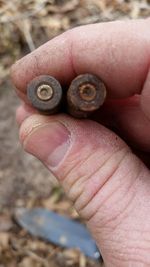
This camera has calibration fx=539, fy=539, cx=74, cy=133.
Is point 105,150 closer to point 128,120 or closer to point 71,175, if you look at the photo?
point 71,175

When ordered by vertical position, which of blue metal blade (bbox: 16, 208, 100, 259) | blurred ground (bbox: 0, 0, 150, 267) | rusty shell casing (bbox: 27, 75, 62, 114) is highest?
rusty shell casing (bbox: 27, 75, 62, 114)

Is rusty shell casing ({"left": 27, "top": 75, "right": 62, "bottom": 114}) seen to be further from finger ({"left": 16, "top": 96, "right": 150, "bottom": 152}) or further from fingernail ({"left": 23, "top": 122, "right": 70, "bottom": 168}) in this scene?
Answer: finger ({"left": 16, "top": 96, "right": 150, "bottom": 152})

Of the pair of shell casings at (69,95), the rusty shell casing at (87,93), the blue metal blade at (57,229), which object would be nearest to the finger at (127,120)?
the pair of shell casings at (69,95)

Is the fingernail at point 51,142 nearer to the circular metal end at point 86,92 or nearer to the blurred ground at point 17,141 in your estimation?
the circular metal end at point 86,92

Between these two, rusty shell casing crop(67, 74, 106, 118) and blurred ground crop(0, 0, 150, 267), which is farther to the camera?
blurred ground crop(0, 0, 150, 267)

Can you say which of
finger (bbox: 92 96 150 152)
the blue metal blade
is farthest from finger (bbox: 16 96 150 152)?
the blue metal blade

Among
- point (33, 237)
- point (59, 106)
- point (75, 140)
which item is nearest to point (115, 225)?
point (75, 140)

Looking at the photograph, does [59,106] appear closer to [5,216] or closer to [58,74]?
[58,74]
